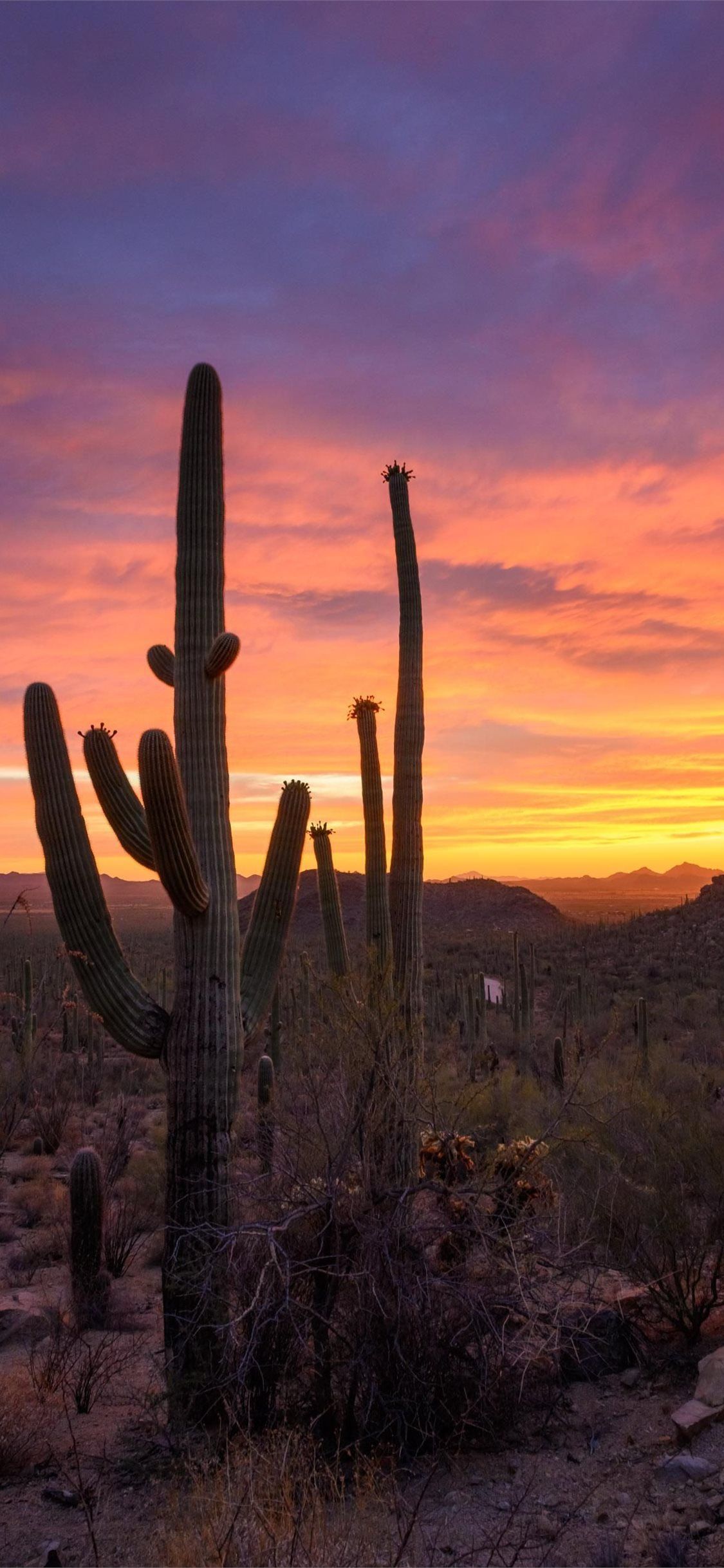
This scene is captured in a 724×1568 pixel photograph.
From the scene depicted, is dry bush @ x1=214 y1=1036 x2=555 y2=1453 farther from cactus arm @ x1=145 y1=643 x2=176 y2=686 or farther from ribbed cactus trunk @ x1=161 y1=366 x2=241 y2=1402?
cactus arm @ x1=145 y1=643 x2=176 y2=686

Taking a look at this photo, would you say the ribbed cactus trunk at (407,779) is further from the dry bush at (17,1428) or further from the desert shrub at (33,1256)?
the desert shrub at (33,1256)

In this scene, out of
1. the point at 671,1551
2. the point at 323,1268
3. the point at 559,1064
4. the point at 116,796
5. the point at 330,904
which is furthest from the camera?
the point at 559,1064

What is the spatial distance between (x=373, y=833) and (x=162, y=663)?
333cm

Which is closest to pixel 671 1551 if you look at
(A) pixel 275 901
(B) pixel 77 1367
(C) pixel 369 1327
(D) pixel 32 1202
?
(C) pixel 369 1327

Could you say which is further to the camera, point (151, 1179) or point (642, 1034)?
point (642, 1034)

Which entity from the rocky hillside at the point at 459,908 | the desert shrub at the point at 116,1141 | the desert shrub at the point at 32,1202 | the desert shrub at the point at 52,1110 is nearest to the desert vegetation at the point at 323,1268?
the desert shrub at the point at 32,1202

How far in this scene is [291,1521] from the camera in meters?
4.46

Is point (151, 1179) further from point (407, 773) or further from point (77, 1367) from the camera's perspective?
point (407, 773)

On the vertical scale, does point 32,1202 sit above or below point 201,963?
below

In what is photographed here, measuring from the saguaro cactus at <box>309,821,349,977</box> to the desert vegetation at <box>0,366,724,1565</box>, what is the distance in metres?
1.30

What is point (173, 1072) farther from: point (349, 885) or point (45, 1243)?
point (349, 885)

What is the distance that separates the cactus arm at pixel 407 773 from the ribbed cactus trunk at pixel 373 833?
0.26m

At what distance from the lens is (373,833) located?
11422 millimetres

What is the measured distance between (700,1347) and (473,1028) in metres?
16.0
